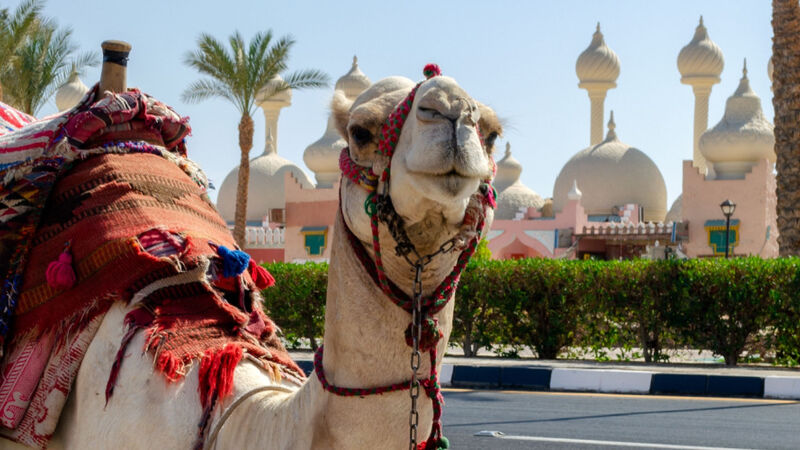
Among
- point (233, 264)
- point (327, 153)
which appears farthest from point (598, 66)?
point (233, 264)

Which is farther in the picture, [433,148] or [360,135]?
[360,135]

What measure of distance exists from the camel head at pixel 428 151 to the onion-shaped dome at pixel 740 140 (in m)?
36.4

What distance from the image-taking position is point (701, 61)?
48.3m

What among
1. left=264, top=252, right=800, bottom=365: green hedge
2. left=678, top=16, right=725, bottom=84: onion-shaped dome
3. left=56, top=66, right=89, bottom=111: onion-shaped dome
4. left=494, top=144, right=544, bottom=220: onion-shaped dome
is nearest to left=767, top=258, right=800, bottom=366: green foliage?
left=264, top=252, right=800, bottom=365: green hedge

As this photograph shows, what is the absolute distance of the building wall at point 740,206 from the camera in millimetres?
34406

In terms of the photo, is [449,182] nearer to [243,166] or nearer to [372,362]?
[372,362]

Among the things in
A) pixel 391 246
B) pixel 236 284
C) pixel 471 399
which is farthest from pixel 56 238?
pixel 471 399

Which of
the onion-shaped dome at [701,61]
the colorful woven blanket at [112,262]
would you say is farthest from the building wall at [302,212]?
the colorful woven blanket at [112,262]

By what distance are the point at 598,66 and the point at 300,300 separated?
3773cm

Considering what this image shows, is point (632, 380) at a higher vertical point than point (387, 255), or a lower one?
lower

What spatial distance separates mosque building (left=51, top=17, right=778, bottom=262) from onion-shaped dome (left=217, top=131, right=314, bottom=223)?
7cm

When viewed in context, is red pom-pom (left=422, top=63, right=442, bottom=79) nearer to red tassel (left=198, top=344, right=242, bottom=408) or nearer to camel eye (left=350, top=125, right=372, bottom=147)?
camel eye (left=350, top=125, right=372, bottom=147)

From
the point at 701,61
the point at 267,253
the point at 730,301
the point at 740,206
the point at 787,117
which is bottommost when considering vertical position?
the point at 730,301

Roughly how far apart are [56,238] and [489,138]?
194 centimetres
